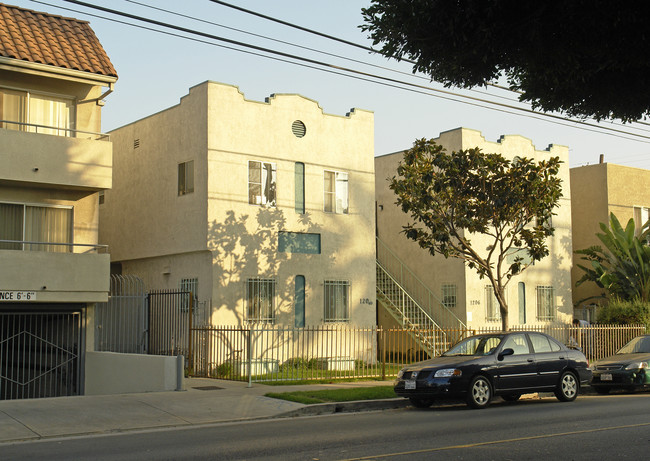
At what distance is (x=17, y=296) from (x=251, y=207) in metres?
7.55

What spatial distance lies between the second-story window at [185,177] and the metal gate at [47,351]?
5.24m

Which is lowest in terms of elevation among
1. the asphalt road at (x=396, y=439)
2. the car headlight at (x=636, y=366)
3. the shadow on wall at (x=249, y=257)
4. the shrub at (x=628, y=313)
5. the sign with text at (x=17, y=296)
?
the asphalt road at (x=396, y=439)

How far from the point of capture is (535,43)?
9.02 m

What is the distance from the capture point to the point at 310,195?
2577cm

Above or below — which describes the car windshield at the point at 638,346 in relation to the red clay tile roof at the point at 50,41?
below

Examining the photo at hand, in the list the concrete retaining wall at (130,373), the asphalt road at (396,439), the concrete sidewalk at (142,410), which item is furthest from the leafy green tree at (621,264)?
the concrete retaining wall at (130,373)

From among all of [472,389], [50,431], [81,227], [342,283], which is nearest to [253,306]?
A: [342,283]

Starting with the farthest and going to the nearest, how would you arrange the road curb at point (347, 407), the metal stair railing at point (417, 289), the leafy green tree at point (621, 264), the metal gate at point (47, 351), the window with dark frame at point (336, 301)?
the leafy green tree at point (621, 264)
the metal stair railing at point (417, 289)
the window with dark frame at point (336, 301)
the metal gate at point (47, 351)
the road curb at point (347, 407)

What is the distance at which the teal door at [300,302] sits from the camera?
25188 millimetres

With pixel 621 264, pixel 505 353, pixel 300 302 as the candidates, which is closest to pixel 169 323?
pixel 300 302

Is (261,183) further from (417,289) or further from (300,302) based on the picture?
(417,289)

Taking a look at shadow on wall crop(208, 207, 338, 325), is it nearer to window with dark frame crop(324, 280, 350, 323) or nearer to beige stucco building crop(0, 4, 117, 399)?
window with dark frame crop(324, 280, 350, 323)

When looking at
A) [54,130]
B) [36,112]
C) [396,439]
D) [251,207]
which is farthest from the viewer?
[251,207]

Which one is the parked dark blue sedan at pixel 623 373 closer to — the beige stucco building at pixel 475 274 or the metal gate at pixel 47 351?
the beige stucco building at pixel 475 274
